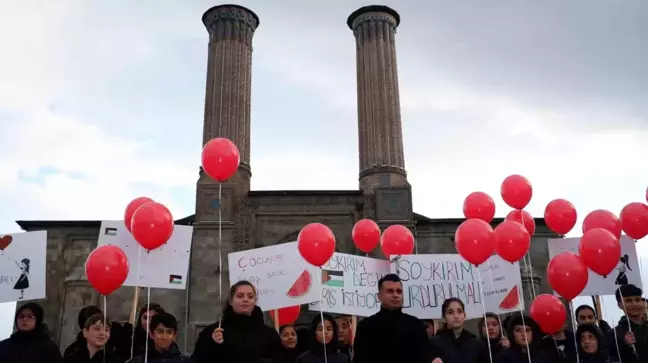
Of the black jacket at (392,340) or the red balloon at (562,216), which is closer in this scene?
the black jacket at (392,340)

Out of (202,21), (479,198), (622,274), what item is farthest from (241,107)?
(622,274)

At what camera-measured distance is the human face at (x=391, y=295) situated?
4.66 metres

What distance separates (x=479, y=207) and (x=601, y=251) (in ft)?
9.33

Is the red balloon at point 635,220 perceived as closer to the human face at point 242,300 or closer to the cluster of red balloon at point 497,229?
the cluster of red balloon at point 497,229

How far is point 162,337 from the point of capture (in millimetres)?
5270

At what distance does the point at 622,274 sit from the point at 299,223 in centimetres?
766

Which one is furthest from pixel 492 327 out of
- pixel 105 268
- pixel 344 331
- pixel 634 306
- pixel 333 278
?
pixel 105 268

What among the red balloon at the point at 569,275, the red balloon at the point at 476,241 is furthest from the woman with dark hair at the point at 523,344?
the red balloon at the point at 476,241

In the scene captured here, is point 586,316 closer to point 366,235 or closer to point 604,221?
point 604,221

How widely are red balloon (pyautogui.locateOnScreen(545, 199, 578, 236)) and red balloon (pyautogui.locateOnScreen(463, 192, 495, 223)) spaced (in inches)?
42.0

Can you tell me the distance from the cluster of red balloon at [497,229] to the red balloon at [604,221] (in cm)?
115

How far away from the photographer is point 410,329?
15.0 feet


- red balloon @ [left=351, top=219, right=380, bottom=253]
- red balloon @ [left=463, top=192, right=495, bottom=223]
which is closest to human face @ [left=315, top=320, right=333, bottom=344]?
red balloon @ [left=351, top=219, right=380, bottom=253]

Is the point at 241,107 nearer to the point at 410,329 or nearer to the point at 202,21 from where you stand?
the point at 202,21
